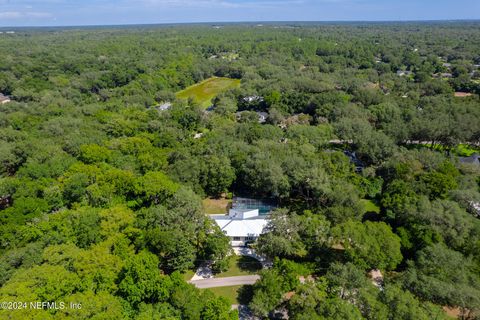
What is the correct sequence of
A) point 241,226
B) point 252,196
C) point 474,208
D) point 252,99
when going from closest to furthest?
point 474,208 < point 241,226 < point 252,196 < point 252,99

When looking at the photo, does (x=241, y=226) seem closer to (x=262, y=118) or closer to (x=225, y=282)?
(x=225, y=282)

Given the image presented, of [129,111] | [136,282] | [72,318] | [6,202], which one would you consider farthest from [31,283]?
[129,111]

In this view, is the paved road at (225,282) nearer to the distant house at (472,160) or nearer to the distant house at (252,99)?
the distant house at (472,160)

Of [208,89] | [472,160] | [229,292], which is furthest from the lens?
[208,89]

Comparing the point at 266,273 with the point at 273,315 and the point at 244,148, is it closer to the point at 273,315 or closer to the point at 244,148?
the point at 273,315

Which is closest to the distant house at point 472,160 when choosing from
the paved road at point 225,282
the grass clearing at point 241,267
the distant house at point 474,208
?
the distant house at point 474,208

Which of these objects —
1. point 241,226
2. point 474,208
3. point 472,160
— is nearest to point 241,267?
point 241,226
